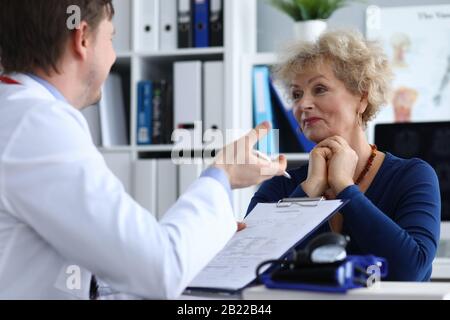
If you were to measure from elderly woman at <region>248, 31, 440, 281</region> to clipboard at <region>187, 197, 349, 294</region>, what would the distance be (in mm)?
271

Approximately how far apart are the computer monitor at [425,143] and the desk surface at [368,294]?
1735 millimetres

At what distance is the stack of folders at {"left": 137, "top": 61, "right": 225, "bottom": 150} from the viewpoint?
3.00 meters

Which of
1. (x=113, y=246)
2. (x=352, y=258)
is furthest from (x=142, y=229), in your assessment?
(x=352, y=258)

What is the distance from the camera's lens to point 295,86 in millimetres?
1895

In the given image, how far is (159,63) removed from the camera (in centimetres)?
325

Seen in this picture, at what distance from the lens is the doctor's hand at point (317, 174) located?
1666 millimetres

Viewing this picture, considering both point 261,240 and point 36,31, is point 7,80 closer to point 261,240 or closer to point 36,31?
point 36,31

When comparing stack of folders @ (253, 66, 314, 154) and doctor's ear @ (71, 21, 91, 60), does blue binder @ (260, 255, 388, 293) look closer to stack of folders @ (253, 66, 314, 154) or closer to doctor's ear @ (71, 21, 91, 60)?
doctor's ear @ (71, 21, 91, 60)

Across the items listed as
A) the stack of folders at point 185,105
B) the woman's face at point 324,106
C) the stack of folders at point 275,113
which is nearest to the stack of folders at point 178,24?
the stack of folders at point 185,105

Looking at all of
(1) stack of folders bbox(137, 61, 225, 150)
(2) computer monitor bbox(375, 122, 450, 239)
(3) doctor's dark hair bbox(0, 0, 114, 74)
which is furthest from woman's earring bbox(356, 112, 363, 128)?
(1) stack of folders bbox(137, 61, 225, 150)

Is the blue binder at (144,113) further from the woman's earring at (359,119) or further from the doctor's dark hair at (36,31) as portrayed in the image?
the doctor's dark hair at (36,31)

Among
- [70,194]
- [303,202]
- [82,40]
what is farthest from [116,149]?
[70,194]

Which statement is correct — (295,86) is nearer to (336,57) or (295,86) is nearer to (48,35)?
(336,57)

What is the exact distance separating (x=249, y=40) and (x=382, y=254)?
6.15ft
